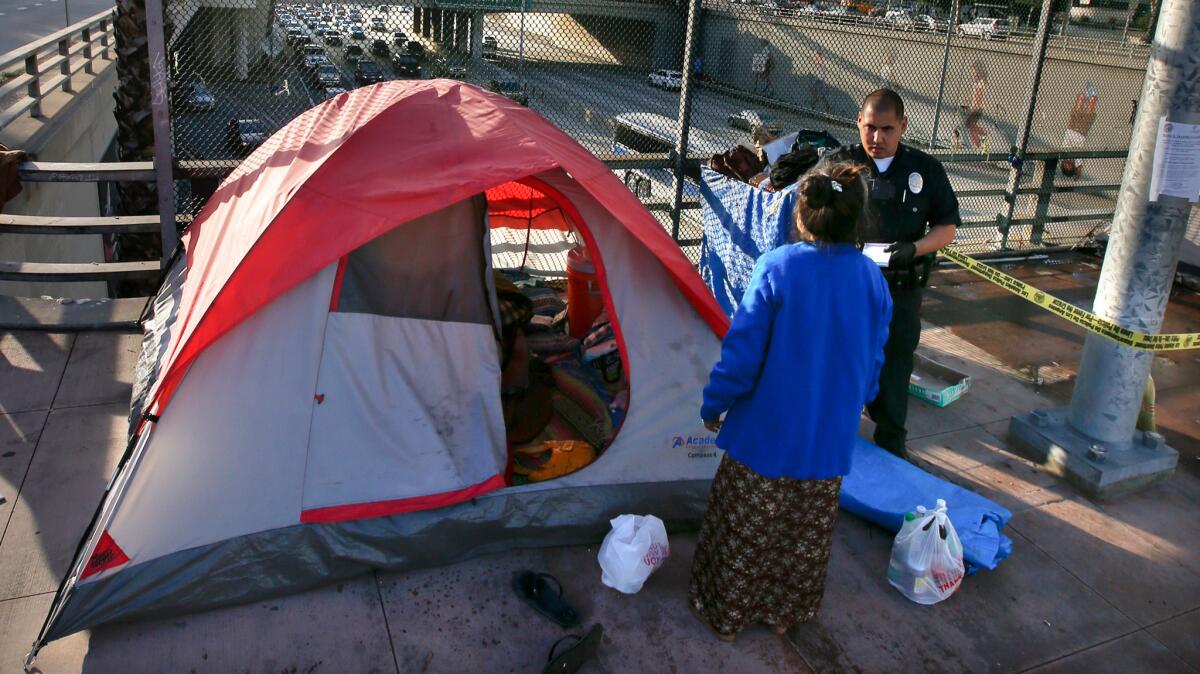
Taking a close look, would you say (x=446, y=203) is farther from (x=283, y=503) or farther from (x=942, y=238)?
(x=942, y=238)

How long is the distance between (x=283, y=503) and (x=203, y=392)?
A: 1.73 feet

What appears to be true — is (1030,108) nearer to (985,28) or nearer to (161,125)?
(161,125)

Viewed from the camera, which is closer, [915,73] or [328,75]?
[328,75]

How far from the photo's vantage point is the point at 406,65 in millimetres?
7141

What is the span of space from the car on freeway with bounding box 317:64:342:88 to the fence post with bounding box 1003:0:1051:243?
6.41 meters

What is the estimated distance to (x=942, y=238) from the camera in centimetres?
417

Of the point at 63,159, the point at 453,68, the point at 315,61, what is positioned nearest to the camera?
the point at 453,68

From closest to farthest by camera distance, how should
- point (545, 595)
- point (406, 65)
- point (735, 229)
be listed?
point (545, 595)
point (735, 229)
point (406, 65)

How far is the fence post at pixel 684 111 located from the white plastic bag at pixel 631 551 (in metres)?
3.07

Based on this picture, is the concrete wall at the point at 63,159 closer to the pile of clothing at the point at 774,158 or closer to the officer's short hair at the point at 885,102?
the pile of clothing at the point at 774,158

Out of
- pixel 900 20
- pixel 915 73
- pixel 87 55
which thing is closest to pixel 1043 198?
→ pixel 900 20

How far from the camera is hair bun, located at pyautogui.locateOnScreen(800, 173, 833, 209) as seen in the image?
2.81 metres

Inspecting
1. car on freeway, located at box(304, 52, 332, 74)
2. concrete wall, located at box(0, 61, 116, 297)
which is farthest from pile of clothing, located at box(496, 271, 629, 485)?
car on freeway, located at box(304, 52, 332, 74)

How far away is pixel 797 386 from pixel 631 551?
1.04 meters
